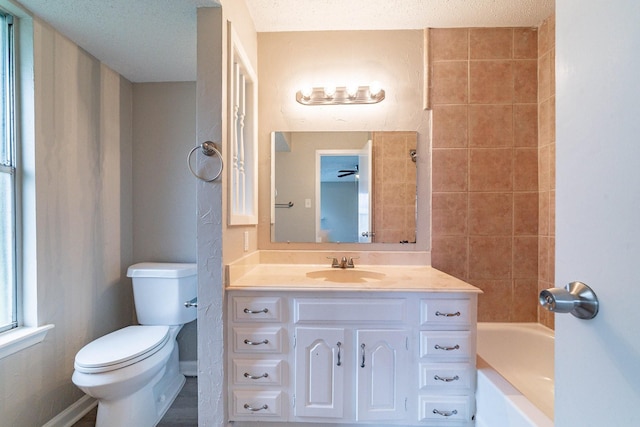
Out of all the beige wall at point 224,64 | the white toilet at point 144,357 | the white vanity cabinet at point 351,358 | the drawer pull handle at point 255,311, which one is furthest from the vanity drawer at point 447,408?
the white toilet at point 144,357

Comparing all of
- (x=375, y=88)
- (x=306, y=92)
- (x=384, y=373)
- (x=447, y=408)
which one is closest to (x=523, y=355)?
Answer: (x=447, y=408)

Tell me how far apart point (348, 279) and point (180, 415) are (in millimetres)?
1318

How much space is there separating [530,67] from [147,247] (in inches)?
118

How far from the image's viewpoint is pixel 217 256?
127 cm

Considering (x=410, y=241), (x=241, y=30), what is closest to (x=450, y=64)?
(x=410, y=241)

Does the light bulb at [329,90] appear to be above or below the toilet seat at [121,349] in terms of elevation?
above

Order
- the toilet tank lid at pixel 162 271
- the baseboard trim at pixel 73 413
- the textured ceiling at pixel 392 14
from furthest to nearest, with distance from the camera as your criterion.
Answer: the toilet tank lid at pixel 162 271, the textured ceiling at pixel 392 14, the baseboard trim at pixel 73 413

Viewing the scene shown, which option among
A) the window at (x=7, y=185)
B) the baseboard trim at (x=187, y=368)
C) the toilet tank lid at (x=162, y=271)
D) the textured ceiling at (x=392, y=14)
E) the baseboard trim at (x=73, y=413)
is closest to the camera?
the window at (x=7, y=185)

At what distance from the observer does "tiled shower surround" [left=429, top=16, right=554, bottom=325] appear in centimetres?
180

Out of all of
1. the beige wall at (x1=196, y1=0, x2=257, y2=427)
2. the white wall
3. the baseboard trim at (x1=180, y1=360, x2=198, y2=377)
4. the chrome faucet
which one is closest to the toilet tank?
the white wall

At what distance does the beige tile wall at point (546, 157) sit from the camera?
1682 millimetres

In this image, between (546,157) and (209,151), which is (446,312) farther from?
(209,151)

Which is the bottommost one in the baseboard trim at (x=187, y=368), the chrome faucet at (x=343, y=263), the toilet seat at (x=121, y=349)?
the baseboard trim at (x=187, y=368)

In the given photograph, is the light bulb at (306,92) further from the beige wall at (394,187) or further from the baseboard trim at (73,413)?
the baseboard trim at (73,413)
